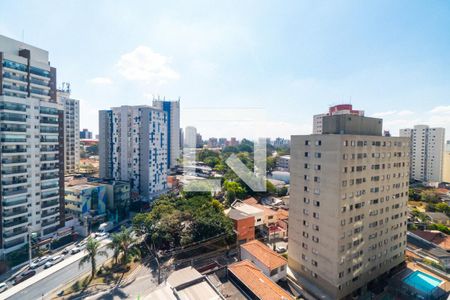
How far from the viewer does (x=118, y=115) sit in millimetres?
41594

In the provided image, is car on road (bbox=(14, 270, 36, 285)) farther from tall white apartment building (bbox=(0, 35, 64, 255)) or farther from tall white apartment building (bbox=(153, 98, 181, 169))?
tall white apartment building (bbox=(153, 98, 181, 169))

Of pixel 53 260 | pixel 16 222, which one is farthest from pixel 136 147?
pixel 53 260

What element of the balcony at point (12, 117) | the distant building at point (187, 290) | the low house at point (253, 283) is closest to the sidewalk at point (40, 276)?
the distant building at point (187, 290)

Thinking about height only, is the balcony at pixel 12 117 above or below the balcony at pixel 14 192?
above

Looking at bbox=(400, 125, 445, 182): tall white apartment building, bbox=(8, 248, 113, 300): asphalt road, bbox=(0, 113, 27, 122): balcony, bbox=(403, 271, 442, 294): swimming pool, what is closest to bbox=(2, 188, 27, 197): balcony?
bbox=(0, 113, 27, 122): balcony

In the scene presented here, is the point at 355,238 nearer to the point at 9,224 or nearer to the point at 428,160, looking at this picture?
the point at 9,224

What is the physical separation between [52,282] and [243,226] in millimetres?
Result: 17116

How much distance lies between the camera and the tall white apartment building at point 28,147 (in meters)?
22.5

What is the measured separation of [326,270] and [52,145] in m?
30.4

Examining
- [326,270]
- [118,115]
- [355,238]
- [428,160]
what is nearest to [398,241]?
[355,238]

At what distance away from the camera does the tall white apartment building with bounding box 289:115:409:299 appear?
16484mm

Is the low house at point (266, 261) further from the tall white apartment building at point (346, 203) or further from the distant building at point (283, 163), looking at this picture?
the distant building at point (283, 163)

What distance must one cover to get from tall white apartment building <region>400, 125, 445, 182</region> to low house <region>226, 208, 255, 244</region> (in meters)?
54.3

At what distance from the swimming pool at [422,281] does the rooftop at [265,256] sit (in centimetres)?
1014
